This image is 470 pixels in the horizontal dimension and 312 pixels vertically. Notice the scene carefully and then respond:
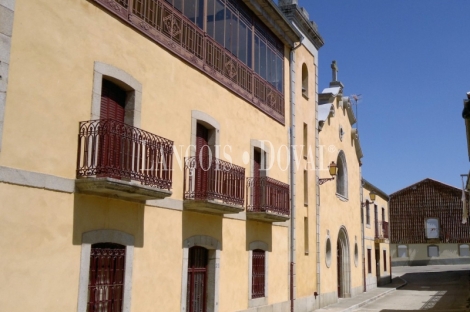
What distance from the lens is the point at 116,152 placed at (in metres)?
8.64

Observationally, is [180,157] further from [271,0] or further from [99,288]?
[271,0]

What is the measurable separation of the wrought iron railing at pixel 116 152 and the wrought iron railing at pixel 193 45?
2201 mm

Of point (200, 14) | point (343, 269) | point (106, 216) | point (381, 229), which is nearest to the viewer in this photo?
point (106, 216)

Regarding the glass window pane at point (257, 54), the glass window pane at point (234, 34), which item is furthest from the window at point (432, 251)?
the glass window pane at point (234, 34)

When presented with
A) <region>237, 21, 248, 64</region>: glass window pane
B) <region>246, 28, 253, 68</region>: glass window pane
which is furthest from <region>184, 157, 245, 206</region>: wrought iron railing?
<region>246, 28, 253, 68</region>: glass window pane

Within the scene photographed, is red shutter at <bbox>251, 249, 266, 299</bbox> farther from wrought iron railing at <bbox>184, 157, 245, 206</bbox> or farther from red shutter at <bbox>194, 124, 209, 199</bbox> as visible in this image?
red shutter at <bbox>194, 124, 209, 199</bbox>

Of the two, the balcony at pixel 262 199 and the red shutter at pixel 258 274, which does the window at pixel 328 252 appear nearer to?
the red shutter at pixel 258 274

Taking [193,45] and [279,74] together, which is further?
[279,74]

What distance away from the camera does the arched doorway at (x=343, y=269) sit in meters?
24.2

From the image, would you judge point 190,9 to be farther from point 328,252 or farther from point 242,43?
point 328,252

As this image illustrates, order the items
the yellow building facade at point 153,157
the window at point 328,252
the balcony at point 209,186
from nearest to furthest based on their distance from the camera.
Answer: the yellow building facade at point 153,157 → the balcony at point 209,186 → the window at point 328,252

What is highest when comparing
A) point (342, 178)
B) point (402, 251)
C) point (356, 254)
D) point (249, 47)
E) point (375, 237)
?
point (249, 47)

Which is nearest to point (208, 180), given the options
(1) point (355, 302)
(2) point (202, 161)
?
(2) point (202, 161)

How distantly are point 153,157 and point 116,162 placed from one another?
114 centimetres
